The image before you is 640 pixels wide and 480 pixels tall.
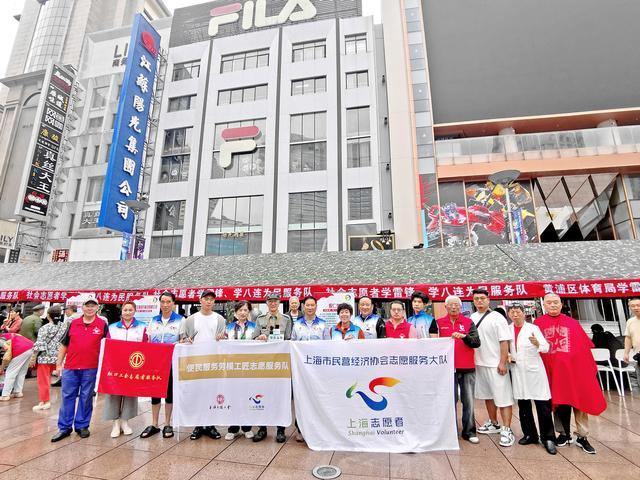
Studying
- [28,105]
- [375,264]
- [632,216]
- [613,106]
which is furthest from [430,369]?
[28,105]

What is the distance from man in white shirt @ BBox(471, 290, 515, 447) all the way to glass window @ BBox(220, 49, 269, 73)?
22.2 meters

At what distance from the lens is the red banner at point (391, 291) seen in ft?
26.5

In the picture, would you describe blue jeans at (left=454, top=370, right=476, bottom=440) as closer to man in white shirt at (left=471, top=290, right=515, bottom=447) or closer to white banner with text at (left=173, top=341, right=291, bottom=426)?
man in white shirt at (left=471, top=290, right=515, bottom=447)

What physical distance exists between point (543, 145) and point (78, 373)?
64.0 ft

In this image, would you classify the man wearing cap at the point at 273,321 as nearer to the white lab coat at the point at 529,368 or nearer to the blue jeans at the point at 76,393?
the blue jeans at the point at 76,393

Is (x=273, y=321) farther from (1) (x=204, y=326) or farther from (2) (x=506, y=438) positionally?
(2) (x=506, y=438)

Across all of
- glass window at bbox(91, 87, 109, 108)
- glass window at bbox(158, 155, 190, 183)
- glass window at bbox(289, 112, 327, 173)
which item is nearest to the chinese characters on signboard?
glass window at bbox(91, 87, 109, 108)

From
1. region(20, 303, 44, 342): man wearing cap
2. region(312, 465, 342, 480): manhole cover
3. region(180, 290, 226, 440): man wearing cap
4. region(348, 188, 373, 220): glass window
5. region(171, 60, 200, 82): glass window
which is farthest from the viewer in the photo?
region(171, 60, 200, 82): glass window

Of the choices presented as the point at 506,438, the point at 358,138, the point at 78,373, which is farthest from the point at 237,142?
the point at 506,438

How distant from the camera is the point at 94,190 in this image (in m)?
22.5

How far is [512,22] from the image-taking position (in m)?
19.2

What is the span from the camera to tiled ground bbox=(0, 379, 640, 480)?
379 cm

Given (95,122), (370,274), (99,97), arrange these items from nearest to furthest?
(370,274)
(95,122)
(99,97)

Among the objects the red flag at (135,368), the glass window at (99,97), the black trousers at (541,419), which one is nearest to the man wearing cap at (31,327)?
the red flag at (135,368)
